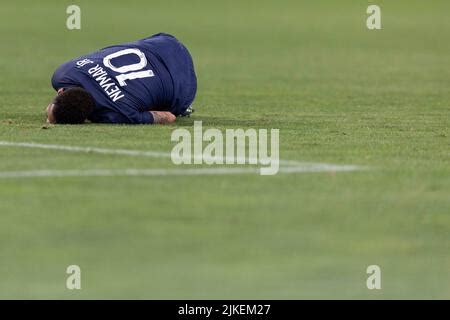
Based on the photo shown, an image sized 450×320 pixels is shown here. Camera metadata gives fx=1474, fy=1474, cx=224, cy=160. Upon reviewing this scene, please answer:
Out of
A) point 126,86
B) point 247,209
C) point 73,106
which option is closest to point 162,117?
point 126,86

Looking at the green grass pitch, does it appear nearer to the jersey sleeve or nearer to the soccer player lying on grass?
the soccer player lying on grass

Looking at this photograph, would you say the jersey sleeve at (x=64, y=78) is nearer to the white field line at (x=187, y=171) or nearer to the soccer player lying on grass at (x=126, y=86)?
the soccer player lying on grass at (x=126, y=86)

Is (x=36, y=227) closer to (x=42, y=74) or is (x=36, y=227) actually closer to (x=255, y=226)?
(x=255, y=226)

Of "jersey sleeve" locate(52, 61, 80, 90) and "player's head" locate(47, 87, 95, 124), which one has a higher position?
"jersey sleeve" locate(52, 61, 80, 90)

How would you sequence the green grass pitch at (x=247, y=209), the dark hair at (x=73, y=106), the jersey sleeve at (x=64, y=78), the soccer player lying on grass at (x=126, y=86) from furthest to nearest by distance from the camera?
the jersey sleeve at (x=64, y=78) → the soccer player lying on grass at (x=126, y=86) → the dark hair at (x=73, y=106) → the green grass pitch at (x=247, y=209)

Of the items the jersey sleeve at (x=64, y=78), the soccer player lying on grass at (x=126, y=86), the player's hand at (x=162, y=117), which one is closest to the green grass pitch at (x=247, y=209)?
the player's hand at (x=162, y=117)

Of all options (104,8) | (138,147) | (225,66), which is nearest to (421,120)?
(138,147)

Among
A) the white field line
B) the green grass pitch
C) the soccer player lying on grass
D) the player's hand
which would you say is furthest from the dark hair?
the white field line

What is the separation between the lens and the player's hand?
16.0 meters

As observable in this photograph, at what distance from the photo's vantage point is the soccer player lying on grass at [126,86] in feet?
51.0

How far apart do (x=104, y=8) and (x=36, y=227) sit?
42.4m

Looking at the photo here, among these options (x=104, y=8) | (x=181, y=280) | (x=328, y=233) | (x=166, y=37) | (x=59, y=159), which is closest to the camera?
(x=181, y=280)

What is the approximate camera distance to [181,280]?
845 centimetres

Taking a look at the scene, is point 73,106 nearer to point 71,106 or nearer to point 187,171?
point 71,106
